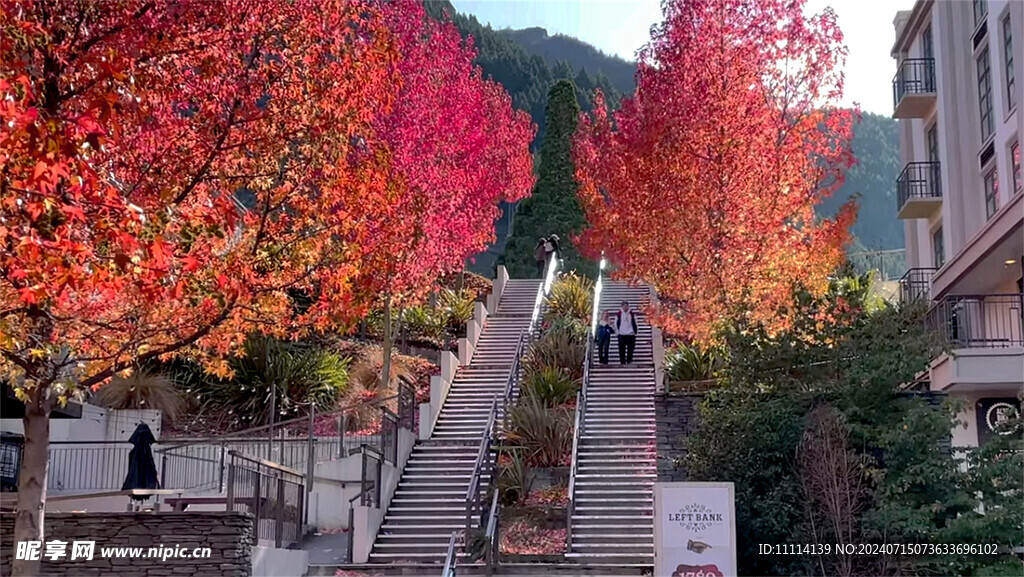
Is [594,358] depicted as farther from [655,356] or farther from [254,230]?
[254,230]

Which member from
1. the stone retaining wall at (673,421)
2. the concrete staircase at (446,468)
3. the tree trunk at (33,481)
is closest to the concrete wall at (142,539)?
the tree trunk at (33,481)

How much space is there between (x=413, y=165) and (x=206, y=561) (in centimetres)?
1195

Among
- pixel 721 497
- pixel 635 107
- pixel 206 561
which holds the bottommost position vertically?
pixel 206 561

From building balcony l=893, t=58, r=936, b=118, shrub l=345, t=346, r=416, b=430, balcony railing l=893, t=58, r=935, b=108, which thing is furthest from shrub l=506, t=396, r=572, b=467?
balcony railing l=893, t=58, r=935, b=108

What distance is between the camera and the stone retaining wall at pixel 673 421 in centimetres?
1944

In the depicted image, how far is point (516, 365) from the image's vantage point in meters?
23.5

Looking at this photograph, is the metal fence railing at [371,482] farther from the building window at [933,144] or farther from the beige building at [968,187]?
the building window at [933,144]

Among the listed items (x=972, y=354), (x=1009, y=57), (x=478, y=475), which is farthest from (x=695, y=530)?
(x=1009, y=57)

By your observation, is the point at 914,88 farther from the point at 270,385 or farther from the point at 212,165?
the point at 212,165

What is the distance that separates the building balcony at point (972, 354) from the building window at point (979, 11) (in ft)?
34.5

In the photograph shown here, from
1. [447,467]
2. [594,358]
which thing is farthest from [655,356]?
[447,467]

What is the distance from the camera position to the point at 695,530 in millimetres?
12602

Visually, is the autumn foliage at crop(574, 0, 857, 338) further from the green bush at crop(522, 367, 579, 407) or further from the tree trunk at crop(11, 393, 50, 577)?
the tree trunk at crop(11, 393, 50, 577)

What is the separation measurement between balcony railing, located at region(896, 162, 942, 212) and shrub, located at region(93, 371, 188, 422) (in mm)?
19864
